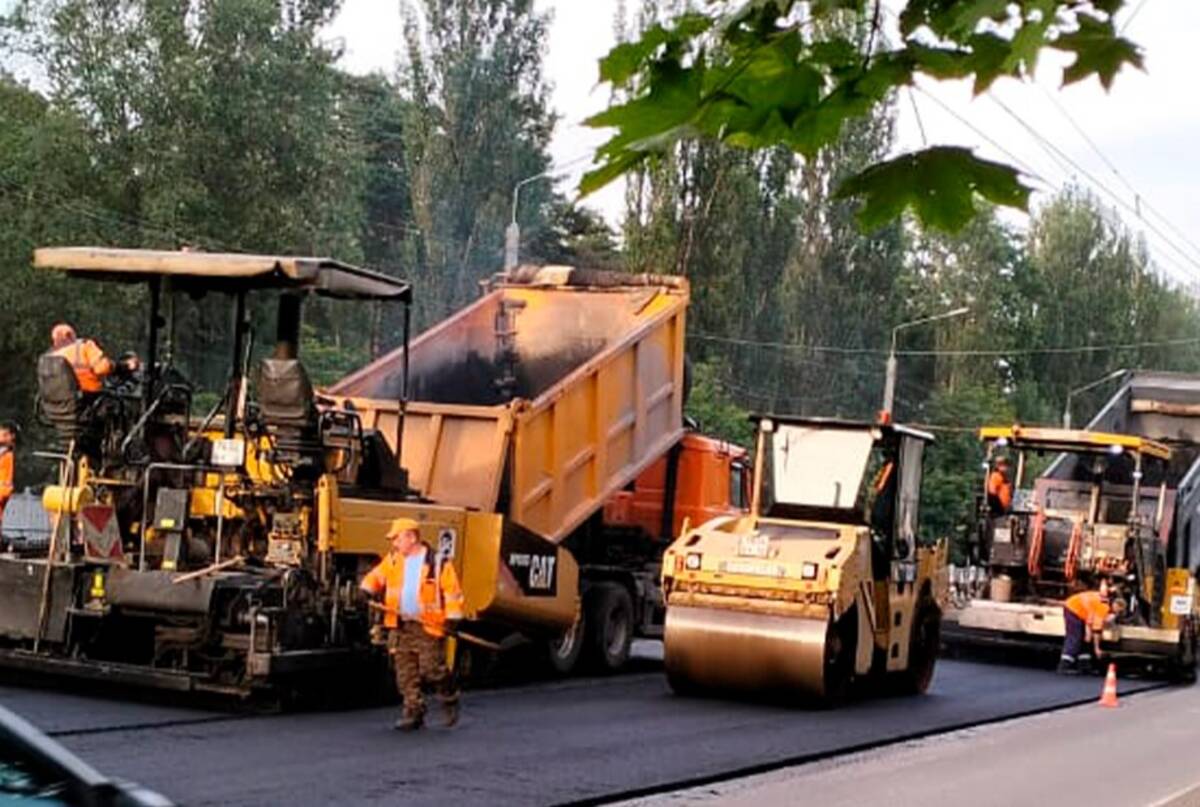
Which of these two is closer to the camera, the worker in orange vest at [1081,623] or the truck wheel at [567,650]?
the truck wheel at [567,650]

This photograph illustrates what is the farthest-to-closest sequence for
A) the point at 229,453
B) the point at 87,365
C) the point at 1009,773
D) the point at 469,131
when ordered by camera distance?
the point at 469,131, the point at 87,365, the point at 229,453, the point at 1009,773

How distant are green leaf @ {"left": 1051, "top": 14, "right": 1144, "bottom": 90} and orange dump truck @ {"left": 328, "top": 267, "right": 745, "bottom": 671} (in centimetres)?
1031

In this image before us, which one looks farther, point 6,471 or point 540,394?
point 540,394

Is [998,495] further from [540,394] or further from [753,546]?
[753,546]

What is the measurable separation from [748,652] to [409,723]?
331 centimetres

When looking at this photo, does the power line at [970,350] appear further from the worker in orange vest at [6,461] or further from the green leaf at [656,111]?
the green leaf at [656,111]

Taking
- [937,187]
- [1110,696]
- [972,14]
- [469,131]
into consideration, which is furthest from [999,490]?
[469,131]

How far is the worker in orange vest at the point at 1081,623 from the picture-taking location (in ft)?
65.3

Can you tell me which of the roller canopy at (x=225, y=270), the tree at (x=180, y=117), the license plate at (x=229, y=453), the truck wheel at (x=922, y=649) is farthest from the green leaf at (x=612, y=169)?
the tree at (x=180, y=117)

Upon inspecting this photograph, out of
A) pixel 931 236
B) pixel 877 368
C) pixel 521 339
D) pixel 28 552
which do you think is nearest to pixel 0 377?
pixel 521 339

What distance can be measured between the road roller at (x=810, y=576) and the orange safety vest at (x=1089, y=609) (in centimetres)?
394

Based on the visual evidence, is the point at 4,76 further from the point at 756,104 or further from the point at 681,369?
the point at 756,104

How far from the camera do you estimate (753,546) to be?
14.4 metres

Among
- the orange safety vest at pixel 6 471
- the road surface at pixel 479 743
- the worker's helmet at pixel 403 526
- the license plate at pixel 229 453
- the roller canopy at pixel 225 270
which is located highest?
the roller canopy at pixel 225 270
